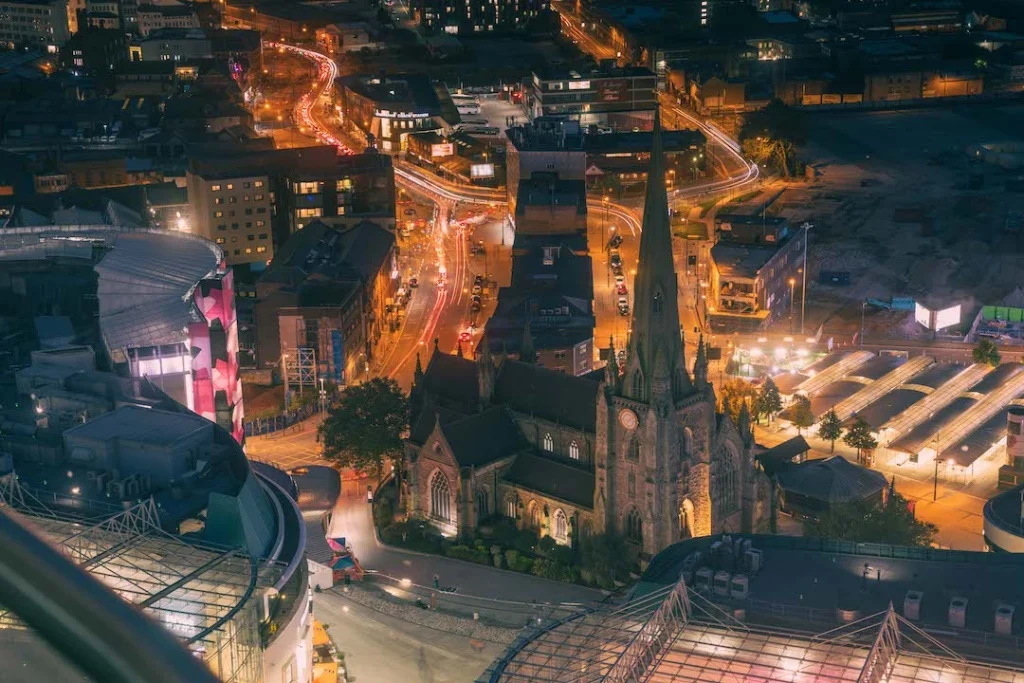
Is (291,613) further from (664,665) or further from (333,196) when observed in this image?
(333,196)

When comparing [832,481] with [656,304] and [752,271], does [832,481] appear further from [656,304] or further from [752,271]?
[752,271]

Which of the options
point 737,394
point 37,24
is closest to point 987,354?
point 737,394

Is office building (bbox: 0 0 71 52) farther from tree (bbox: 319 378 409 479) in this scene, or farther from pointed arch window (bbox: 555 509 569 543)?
pointed arch window (bbox: 555 509 569 543)

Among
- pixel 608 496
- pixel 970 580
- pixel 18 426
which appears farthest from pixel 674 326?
pixel 18 426

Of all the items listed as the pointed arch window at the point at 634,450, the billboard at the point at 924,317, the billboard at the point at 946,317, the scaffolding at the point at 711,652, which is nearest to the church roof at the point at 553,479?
the pointed arch window at the point at 634,450

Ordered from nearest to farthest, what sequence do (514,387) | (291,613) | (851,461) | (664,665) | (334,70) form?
(664,665) < (291,613) < (514,387) < (851,461) < (334,70)

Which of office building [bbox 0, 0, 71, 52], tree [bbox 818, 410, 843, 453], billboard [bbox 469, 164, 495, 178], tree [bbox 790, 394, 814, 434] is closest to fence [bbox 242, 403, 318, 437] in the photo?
tree [bbox 790, 394, 814, 434]
